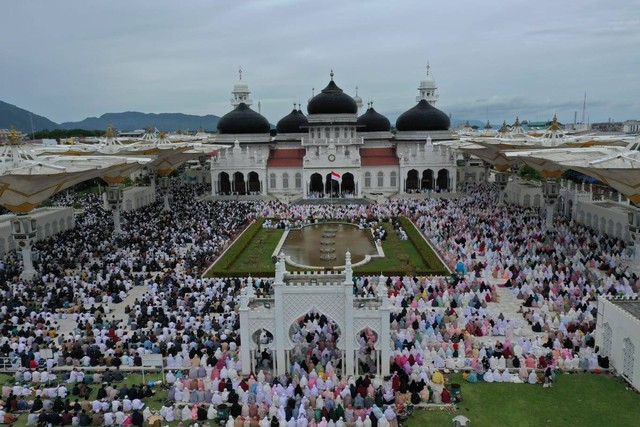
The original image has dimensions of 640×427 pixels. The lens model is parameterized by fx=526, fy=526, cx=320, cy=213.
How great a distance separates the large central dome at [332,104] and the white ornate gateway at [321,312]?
135 ft

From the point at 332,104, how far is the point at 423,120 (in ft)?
35.1

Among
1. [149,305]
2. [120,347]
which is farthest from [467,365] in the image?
[149,305]

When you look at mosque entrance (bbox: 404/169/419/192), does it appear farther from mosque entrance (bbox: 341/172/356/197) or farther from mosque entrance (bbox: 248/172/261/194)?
mosque entrance (bbox: 248/172/261/194)

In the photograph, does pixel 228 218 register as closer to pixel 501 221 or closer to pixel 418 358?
pixel 501 221

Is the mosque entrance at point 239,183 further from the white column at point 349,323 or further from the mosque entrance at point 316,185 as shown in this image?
the white column at point 349,323

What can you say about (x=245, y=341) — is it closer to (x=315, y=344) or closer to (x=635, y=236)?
(x=315, y=344)

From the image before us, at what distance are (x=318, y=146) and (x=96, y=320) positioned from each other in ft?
112

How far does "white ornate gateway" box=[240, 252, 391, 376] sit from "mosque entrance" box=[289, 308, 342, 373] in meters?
0.42

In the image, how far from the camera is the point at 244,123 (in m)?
58.1

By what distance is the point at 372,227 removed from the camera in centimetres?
3322

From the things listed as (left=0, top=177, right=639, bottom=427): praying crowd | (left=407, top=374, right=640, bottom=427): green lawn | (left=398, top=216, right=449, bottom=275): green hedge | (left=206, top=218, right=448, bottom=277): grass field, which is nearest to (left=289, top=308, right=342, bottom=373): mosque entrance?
(left=0, top=177, right=639, bottom=427): praying crowd

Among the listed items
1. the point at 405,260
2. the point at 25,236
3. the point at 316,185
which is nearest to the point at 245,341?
the point at 405,260

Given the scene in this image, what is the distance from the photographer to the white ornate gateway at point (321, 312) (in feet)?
46.8

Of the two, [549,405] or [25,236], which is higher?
[25,236]
